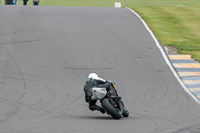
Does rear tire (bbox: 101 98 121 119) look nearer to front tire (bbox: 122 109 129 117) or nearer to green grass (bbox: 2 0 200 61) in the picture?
front tire (bbox: 122 109 129 117)

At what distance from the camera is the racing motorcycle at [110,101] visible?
30.3ft

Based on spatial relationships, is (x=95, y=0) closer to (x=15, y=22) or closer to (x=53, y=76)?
(x=15, y=22)

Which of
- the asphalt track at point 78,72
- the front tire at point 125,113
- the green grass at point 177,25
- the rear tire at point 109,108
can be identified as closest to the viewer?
the asphalt track at point 78,72

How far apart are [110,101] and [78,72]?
18.2 ft

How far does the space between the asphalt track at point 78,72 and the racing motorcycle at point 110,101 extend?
23 centimetres

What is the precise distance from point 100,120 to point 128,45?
30.5 feet

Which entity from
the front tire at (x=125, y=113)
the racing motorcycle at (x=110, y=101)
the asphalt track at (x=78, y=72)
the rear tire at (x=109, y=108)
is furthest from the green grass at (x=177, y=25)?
the rear tire at (x=109, y=108)

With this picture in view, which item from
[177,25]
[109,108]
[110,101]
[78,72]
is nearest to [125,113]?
[110,101]

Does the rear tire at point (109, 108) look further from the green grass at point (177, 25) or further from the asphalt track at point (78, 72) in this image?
the green grass at point (177, 25)

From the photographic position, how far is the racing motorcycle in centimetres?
925

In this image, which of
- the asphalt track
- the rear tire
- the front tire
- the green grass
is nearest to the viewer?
the asphalt track

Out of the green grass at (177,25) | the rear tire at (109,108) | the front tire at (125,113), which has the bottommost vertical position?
the green grass at (177,25)

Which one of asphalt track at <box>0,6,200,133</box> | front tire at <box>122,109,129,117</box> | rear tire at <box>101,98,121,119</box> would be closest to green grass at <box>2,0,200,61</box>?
asphalt track at <box>0,6,200,133</box>

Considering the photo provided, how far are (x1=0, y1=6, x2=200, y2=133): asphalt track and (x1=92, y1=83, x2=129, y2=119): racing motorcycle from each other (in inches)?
8.9
